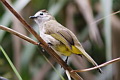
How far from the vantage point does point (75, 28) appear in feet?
9.20

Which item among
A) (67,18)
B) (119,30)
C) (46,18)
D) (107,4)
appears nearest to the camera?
(107,4)

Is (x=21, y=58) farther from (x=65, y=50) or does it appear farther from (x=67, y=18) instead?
(x=65, y=50)

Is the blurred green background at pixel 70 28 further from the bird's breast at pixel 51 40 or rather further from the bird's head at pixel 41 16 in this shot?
the bird's breast at pixel 51 40

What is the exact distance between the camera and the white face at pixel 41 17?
2114 mm

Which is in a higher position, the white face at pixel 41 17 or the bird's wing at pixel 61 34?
the white face at pixel 41 17

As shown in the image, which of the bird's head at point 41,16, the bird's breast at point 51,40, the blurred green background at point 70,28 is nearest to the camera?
the bird's breast at point 51,40

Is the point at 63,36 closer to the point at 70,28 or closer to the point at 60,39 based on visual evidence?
the point at 60,39

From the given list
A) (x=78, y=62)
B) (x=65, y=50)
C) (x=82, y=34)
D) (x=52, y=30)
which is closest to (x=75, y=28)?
(x=82, y=34)

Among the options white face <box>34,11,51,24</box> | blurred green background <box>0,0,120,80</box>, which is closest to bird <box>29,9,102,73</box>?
white face <box>34,11,51,24</box>

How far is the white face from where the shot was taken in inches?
83.2

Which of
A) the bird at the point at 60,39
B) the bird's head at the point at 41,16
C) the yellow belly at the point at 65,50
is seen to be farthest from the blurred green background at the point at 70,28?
the yellow belly at the point at 65,50

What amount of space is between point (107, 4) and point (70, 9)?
0.90 metres

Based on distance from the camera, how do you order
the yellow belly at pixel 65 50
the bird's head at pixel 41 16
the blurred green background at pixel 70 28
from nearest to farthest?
1. the yellow belly at pixel 65 50
2. the bird's head at pixel 41 16
3. the blurred green background at pixel 70 28

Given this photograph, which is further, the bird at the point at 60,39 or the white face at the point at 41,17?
the white face at the point at 41,17
